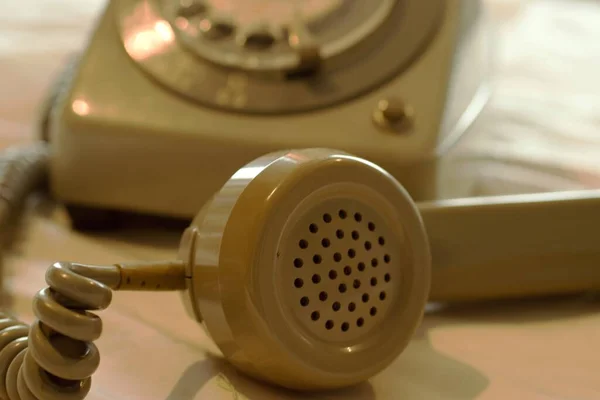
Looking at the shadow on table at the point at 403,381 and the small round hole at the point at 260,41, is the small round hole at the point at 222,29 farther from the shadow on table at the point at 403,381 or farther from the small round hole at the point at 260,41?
the shadow on table at the point at 403,381

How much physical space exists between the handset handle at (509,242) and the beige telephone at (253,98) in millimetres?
82

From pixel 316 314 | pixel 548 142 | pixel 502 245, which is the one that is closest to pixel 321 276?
pixel 316 314

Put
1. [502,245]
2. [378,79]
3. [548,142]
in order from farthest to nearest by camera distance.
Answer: [548,142] < [378,79] < [502,245]

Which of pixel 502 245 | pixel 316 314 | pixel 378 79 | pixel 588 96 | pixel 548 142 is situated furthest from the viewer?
pixel 588 96

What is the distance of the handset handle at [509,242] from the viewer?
545mm

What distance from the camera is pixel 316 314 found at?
16.5 inches

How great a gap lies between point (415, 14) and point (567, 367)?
1.19ft

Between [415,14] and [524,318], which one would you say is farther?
[415,14]

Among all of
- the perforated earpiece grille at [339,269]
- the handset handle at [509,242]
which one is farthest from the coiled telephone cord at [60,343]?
the handset handle at [509,242]

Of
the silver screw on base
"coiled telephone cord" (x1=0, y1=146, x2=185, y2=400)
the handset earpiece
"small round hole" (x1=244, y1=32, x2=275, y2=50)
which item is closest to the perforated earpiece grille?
the handset earpiece

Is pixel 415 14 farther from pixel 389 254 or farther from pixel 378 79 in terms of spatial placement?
pixel 389 254

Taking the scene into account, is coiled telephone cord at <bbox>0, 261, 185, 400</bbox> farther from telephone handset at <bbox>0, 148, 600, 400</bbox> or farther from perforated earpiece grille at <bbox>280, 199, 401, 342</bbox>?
perforated earpiece grille at <bbox>280, 199, 401, 342</bbox>

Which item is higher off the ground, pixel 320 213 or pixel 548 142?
pixel 320 213

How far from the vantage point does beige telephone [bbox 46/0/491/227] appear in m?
0.65
